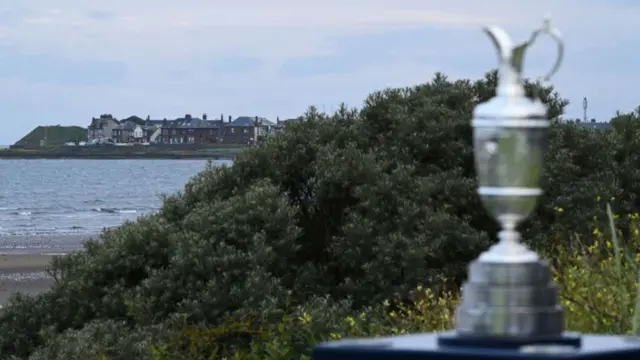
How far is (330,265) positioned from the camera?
14.1m

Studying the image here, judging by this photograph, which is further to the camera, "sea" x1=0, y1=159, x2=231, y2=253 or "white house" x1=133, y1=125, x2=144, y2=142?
"white house" x1=133, y1=125, x2=144, y2=142

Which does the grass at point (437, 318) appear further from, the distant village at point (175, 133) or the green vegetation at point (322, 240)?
the distant village at point (175, 133)

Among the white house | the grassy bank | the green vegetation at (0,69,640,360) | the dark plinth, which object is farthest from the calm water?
the white house

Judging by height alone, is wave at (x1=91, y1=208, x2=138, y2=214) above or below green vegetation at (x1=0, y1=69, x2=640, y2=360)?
below

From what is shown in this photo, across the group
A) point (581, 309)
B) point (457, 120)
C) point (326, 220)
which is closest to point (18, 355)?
point (326, 220)

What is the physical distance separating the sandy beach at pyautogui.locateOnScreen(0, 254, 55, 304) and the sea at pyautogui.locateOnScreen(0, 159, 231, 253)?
327cm

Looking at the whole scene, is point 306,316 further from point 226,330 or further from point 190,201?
point 190,201

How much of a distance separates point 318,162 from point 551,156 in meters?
2.56

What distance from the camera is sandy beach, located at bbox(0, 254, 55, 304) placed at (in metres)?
31.9

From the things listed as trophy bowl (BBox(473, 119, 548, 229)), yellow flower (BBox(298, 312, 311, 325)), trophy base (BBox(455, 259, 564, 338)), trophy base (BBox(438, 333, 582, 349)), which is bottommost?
yellow flower (BBox(298, 312, 311, 325))

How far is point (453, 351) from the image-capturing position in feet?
13.4

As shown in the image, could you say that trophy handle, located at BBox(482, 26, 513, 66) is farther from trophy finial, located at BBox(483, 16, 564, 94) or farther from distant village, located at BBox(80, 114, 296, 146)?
distant village, located at BBox(80, 114, 296, 146)

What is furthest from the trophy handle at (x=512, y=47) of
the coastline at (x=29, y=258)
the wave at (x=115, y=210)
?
the wave at (x=115, y=210)

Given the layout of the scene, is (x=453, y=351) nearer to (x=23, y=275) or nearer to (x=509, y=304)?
(x=509, y=304)
